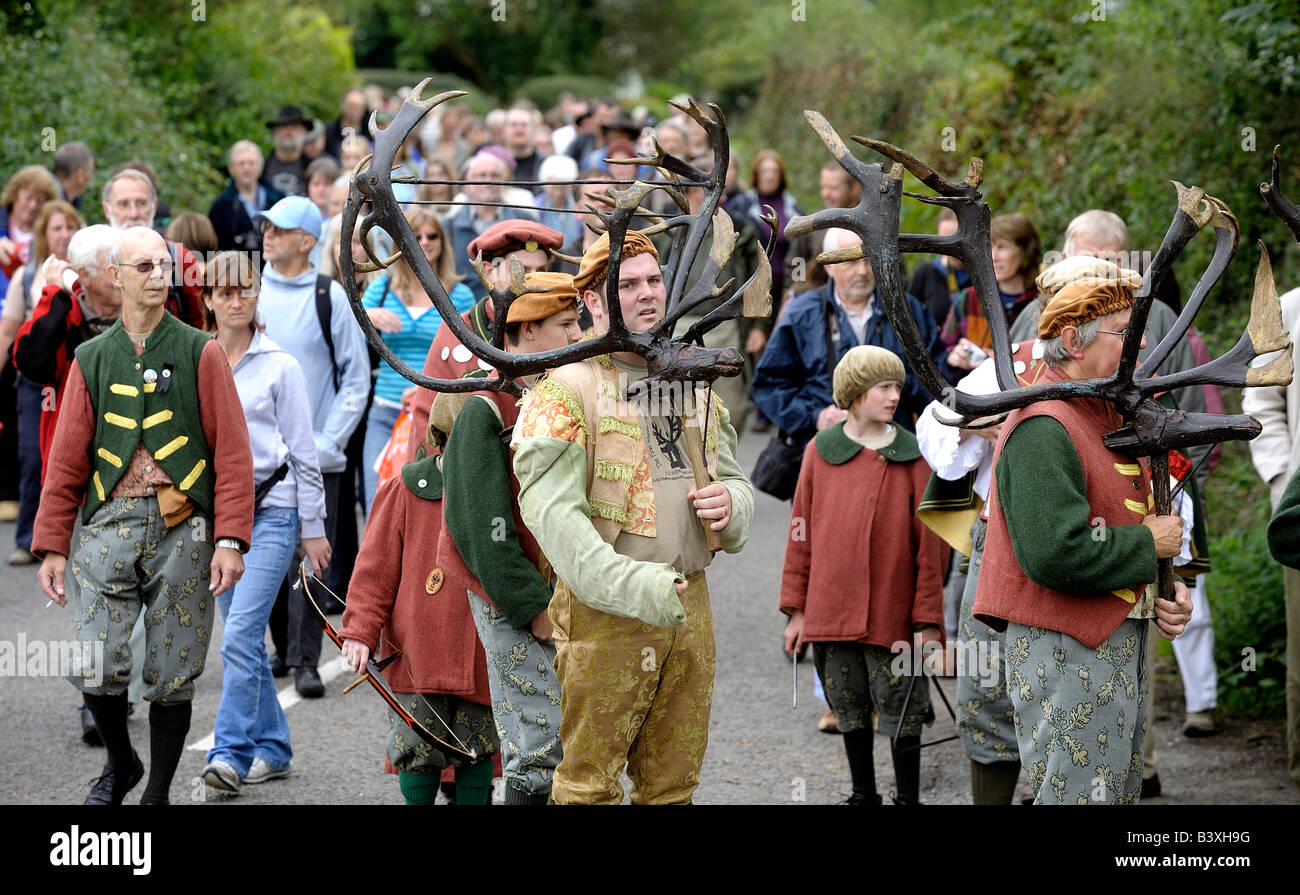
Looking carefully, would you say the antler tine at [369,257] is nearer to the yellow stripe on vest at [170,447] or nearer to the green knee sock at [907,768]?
the yellow stripe on vest at [170,447]

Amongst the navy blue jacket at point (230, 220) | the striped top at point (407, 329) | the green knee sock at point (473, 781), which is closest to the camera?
the green knee sock at point (473, 781)

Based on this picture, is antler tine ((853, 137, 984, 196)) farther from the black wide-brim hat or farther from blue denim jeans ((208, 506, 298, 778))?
the black wide-brim hat

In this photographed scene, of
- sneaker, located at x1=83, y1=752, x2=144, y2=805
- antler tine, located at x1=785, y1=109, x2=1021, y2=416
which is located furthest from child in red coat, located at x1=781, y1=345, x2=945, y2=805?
sneaker, located at x1=83, y1=752, x2=144, y2=805

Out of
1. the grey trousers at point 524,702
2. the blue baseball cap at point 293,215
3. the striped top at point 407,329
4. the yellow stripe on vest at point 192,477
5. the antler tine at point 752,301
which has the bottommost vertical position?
the grey trousers at point 524,702

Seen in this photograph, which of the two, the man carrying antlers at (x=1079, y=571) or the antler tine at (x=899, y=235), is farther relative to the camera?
the man carrying antlers at (x=1079, y=571)

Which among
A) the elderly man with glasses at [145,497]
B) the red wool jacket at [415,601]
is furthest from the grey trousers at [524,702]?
the elderly man with glasses at [145,497]

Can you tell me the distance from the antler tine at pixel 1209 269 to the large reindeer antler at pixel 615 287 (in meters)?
1.07

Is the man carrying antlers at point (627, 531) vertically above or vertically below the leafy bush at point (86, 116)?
below

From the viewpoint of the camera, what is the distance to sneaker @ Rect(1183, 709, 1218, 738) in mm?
7180

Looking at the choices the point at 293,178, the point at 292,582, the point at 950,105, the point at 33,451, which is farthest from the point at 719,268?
the point at 950,105

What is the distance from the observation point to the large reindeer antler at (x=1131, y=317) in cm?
411

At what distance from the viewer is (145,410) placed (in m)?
5.66

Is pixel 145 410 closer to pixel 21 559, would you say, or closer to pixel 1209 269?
pixel 1209 269
